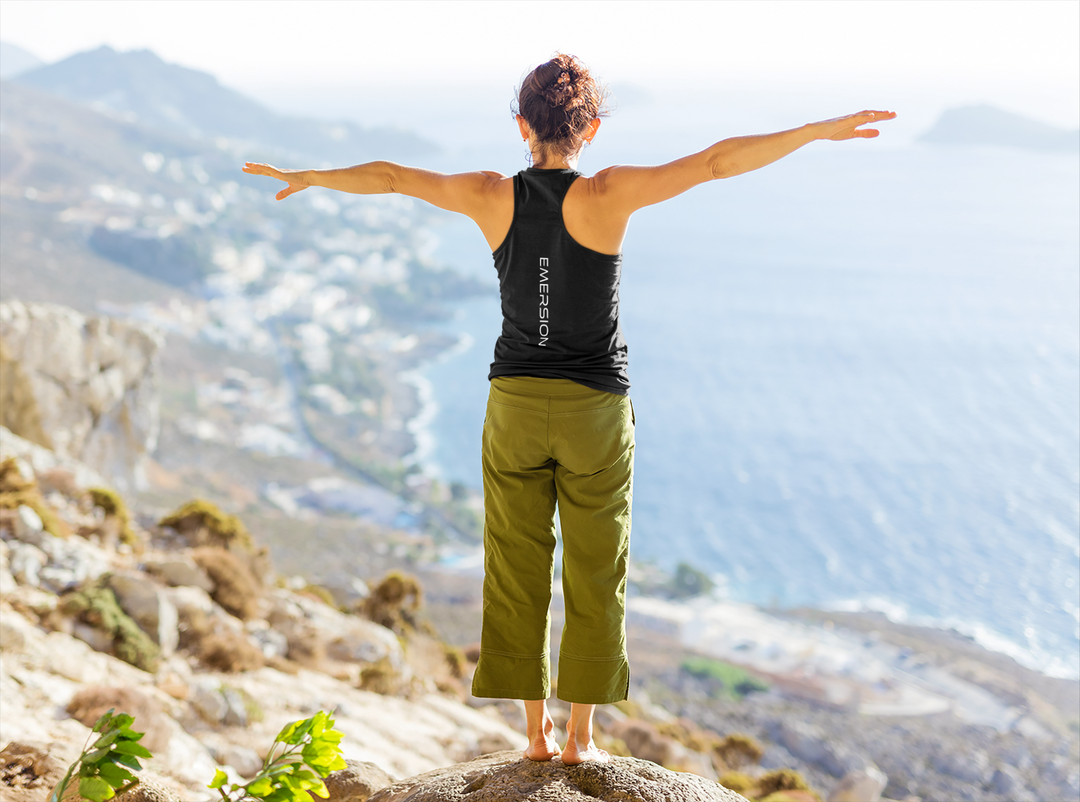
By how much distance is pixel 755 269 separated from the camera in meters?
96.0

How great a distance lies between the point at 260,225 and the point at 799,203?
2873 inches

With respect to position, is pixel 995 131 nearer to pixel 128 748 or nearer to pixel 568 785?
pixel 568 785

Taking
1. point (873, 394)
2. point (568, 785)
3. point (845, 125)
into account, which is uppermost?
point (845, 125)

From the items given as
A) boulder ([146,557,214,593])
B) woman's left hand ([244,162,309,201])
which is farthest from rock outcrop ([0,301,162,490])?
woman's left hand ([244,162,309,201])

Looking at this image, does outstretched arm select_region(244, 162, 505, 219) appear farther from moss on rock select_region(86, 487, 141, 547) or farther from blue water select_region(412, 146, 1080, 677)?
blue water select_region(412, 146, 1080, 677)

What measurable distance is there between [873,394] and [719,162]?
82681 millimetres

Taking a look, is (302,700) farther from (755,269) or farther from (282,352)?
(755,269)

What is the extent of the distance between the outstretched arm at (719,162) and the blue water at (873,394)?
40.2 metres

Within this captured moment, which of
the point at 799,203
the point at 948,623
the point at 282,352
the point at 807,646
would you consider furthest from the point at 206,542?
the point at 799,203

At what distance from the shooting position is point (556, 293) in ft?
6.15

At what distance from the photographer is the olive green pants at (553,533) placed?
191 cm

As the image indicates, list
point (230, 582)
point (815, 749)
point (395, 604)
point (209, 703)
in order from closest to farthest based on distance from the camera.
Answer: point (209, 703) < point (230, 582) < point (395, 604) < point (815, 749)

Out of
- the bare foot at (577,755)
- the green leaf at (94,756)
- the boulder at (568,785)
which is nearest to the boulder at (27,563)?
the boulder at (568,785)

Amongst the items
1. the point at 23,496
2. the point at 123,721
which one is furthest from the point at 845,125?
the point at 23,496
